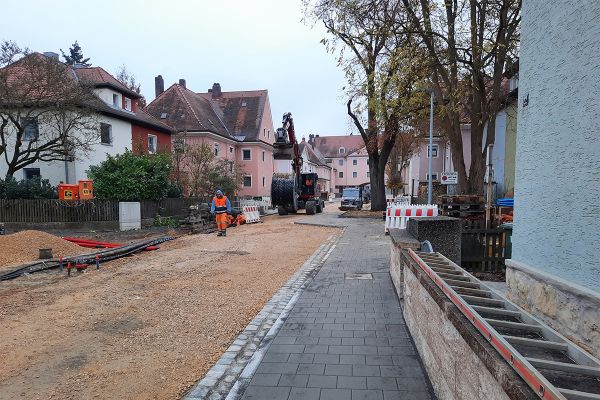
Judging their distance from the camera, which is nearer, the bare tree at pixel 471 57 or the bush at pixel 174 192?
the bare tree at pixel 471 57

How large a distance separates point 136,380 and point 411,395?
2.58 metres

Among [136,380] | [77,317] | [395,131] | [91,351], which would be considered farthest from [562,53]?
[395,131]

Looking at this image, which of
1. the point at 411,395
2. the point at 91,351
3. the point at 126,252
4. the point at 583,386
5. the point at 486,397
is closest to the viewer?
the point at 583,386

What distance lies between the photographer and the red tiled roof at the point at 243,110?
148ft

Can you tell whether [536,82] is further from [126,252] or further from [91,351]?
[126,252]

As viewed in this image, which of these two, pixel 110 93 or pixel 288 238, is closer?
pixel 288 238

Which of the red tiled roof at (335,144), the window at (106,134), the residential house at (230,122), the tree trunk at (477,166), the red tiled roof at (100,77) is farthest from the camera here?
the red tiled roof at (335,144)

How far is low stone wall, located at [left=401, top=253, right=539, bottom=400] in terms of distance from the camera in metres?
2.05

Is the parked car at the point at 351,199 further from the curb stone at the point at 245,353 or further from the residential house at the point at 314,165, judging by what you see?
the curb stone at the point at 245,353

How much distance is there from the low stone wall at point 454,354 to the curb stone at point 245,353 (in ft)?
5.59

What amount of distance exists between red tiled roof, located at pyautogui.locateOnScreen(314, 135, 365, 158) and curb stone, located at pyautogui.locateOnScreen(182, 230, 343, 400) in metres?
89.1

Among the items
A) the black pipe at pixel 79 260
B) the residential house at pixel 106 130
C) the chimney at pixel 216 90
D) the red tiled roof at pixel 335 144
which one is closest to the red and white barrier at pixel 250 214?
the residential house at pixel 106 130

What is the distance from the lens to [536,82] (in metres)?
5.04

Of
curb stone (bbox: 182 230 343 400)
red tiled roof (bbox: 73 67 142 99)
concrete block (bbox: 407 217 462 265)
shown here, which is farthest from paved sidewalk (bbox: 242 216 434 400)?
red tiled roof (bbox: 73 67 142 99)
